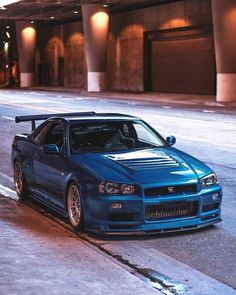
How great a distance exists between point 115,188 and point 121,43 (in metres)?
48.0

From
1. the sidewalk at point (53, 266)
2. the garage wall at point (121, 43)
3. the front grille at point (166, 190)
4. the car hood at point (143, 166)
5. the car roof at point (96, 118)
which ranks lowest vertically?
the sidewalk at point (53, 266)

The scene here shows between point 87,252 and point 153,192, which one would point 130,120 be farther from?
point 87,252

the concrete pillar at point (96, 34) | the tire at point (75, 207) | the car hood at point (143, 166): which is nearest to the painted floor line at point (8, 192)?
the tire at point (75, 207)

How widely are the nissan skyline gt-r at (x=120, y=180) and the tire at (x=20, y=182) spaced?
2.07ft

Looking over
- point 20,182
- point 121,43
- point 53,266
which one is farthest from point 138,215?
point 121,43

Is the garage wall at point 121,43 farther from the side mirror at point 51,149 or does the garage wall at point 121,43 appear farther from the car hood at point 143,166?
the car hood at point 143,166

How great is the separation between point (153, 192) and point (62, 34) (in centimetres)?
6128

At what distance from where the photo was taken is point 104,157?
7.57 meters

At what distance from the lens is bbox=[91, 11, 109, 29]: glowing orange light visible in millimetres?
48406

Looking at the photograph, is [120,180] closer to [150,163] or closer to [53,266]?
[150,163]

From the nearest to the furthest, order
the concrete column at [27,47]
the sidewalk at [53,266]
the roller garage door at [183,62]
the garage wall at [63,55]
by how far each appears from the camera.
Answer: the sidewalk at [53,266]
the roller garage door at [183,62]
the garage wall at [63,55]
the concrete column at [27,47]

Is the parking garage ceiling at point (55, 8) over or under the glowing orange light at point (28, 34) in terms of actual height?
over

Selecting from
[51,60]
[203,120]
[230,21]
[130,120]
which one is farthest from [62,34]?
[130,120]

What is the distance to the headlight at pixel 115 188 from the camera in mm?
6852
